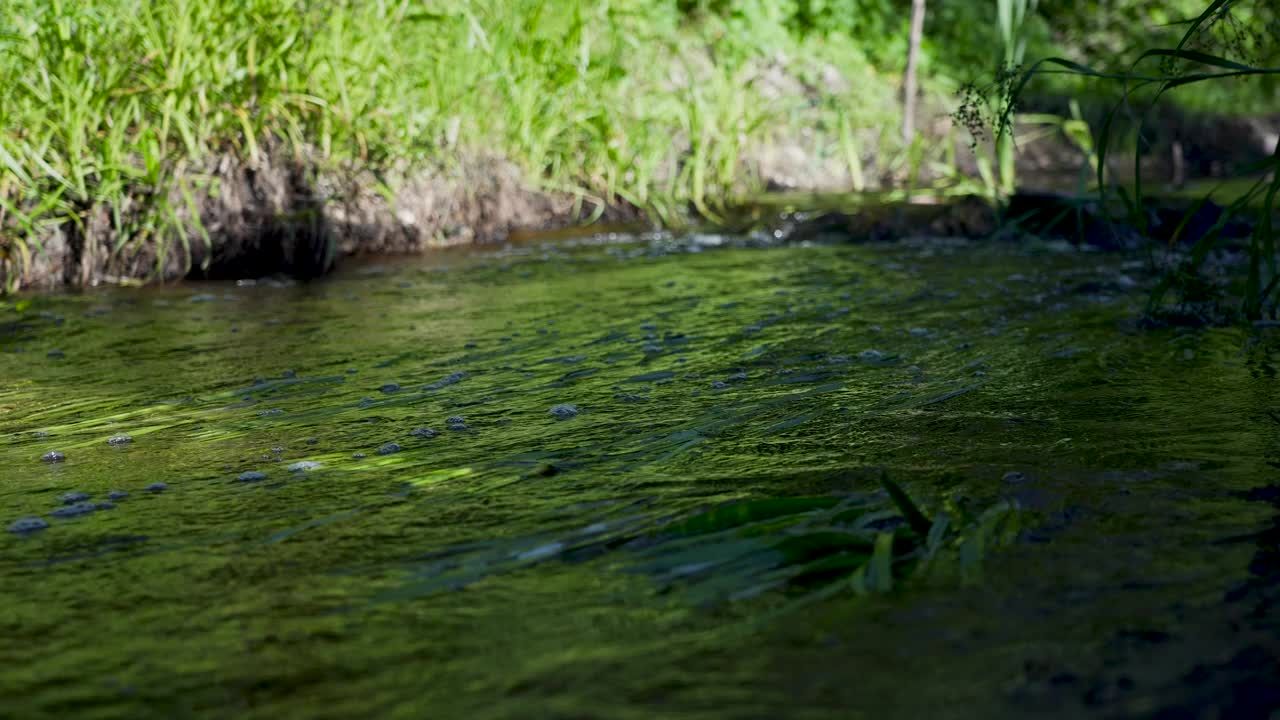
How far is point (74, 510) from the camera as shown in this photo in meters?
2.12

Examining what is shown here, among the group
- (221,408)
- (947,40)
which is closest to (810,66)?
(947,40)

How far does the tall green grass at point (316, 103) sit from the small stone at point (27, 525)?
2.76m

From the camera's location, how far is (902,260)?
5.38m

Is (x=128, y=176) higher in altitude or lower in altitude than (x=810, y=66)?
lower

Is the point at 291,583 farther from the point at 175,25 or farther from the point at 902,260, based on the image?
the point at 902,260

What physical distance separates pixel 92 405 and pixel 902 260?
3436mm

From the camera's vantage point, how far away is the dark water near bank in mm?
1394

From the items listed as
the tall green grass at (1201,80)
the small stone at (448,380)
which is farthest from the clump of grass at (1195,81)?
the small stone at (448,380)

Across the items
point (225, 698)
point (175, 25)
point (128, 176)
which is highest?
point (175, 25)

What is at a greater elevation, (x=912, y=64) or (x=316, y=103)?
(x=912, y=64)

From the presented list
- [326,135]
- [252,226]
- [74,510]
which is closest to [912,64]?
[326,135]

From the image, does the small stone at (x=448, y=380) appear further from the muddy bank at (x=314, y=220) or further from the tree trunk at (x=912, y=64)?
the tree trunk at (x=912, y=64)

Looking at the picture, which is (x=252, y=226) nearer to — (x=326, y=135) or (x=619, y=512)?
(x=326, y=135)

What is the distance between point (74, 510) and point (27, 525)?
0.30 feet
